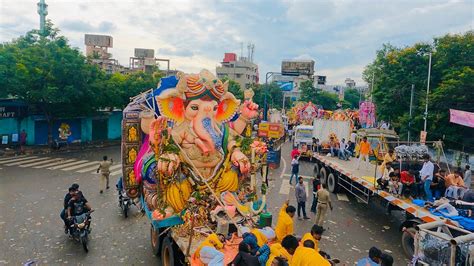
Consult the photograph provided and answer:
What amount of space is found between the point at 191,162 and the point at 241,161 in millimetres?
1149

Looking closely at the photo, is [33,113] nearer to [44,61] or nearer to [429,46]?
[44,61]

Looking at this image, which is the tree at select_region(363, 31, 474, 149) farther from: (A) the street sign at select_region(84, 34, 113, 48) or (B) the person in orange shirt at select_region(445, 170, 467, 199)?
(A) the street sign at select_region(84, 34, 113, 48)

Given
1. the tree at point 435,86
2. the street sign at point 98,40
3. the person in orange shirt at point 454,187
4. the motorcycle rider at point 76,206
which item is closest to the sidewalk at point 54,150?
the motorcycle rider at point 76,206

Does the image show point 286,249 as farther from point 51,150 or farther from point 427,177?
point 51,150

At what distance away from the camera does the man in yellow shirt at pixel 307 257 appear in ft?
16.3

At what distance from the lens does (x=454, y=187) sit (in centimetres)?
964

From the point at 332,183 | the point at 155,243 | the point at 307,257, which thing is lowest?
the point at 155,243

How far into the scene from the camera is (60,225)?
400 inches

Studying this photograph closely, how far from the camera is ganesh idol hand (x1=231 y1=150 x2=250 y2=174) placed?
320 inches

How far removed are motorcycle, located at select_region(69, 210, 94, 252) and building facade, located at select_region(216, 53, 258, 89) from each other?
7785 centimetres

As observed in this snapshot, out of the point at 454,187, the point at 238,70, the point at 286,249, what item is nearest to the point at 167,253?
the point at 286,249

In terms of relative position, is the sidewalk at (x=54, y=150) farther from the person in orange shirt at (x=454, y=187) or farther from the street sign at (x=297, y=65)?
the street sign at (x=297, y=65)

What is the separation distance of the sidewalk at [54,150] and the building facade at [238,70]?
60254 mm

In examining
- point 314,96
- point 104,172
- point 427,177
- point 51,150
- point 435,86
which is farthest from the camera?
point 314,96
